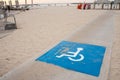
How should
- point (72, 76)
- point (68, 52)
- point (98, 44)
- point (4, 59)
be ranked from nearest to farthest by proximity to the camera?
1. point (72, 76)
2. point (4, 59)
3. point (68, 52)
4. point (98, 44)

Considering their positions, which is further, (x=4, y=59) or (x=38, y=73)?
(x=4, y=59)

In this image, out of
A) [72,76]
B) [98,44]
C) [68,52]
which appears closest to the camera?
[72,76]

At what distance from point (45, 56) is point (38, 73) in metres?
1.17

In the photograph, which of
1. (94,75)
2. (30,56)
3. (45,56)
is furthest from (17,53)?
(94,75)

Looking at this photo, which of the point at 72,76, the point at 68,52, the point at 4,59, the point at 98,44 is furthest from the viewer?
the point at 98,44

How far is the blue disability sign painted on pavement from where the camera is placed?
4199 mm

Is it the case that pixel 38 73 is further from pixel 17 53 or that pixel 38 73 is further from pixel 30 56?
pixel 17 53

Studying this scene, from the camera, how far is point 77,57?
4891 millimetres

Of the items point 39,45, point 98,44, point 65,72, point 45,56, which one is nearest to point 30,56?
point 45,56

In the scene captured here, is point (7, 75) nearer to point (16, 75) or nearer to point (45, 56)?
point (16, 75)

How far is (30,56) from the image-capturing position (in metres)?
5.14

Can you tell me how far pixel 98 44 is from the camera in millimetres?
6238

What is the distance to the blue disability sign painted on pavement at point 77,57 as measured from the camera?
4.20 metres

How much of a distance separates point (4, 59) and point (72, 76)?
7.61 feet
